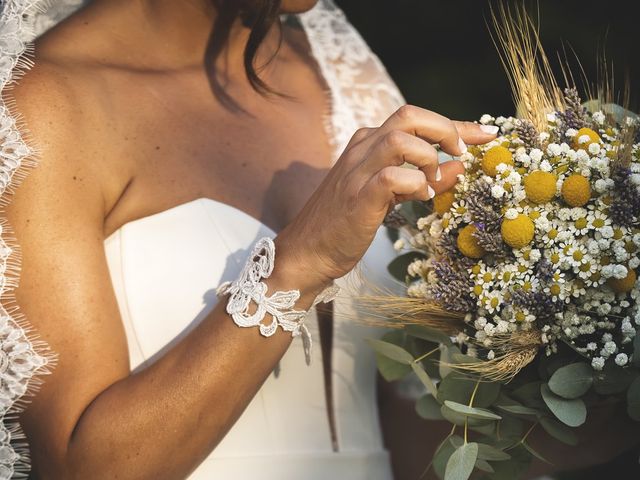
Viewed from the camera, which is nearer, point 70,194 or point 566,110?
point 566,110

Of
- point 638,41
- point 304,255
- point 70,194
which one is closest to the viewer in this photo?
point 304,255

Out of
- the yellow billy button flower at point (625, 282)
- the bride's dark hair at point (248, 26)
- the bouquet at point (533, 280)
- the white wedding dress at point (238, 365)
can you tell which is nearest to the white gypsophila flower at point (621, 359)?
the bouquet at point (533, 280)

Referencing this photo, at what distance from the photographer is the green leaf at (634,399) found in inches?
49.9

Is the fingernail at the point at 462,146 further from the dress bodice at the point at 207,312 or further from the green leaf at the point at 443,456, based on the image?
the green leaf at the point at 443,456

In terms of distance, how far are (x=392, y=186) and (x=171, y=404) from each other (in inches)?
23.9

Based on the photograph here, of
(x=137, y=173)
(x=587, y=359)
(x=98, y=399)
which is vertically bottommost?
(x=98, y=399)

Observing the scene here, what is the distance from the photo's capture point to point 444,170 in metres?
1.43

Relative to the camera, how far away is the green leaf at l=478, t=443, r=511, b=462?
142cm

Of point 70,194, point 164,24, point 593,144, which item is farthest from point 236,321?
point 164,24

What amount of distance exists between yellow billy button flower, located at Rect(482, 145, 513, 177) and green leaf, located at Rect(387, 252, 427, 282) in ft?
1.21

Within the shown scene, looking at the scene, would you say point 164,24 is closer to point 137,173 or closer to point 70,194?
point 137,173

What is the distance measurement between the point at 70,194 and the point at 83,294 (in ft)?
0.66

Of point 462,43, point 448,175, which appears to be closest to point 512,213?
point 448,175

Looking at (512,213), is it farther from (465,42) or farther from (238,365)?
(465,42)
